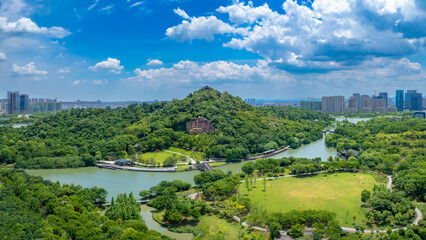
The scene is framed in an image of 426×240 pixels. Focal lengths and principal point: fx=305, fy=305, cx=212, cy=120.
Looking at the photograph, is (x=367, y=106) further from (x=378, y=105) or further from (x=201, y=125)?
(x=201, y=125)

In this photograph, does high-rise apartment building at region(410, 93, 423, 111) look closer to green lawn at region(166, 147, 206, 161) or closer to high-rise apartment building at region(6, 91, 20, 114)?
green lawn at region(166, 147, 206, 161)

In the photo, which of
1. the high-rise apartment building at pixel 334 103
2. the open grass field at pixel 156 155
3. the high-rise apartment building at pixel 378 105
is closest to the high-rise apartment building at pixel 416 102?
the high-rise apartment building at pixel 378 105

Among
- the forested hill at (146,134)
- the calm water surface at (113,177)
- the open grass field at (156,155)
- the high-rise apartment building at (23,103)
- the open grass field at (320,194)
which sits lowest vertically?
the calm water surface at (113,177)

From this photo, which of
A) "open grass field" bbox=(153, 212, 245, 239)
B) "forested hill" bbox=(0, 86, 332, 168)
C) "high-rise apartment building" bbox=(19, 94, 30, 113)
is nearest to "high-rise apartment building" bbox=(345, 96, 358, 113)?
"forested hill" bbox=(0, 86, 332, 168)

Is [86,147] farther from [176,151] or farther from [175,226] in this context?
[175,226]

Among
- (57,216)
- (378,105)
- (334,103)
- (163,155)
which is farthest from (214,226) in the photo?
(378,105)

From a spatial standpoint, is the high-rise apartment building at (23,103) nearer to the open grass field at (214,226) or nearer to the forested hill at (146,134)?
the forested hill at (146,134)
